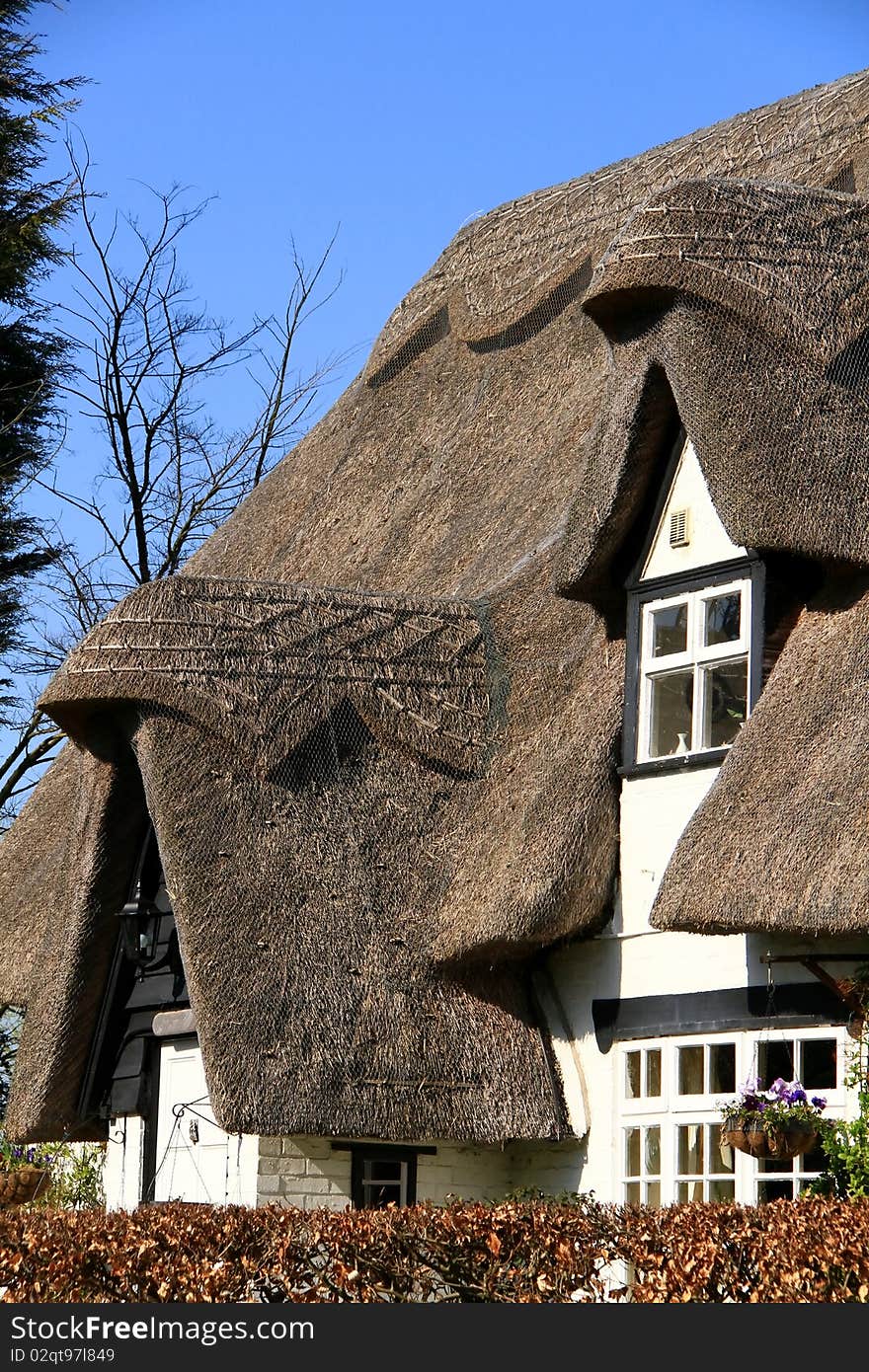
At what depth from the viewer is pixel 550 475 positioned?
585 inches

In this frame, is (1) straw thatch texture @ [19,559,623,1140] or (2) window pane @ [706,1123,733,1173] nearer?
(2) window pane @ [706,1123,733,1173]

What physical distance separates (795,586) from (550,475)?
412cm

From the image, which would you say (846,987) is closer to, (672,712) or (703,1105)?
(703,1105)

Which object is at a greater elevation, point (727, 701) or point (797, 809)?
point (727, 701)

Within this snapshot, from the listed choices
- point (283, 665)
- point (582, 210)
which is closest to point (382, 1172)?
point (283, 665)

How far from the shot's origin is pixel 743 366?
11148 mm

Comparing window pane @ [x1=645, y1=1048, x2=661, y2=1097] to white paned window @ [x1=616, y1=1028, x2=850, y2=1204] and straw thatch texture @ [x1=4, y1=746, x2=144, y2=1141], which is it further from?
straw thatch texture @ [x1=4, y1=746, x2=144, y2=1141]

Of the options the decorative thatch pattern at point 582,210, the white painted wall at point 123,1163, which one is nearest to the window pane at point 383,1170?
the white painted wall at point 123,1163

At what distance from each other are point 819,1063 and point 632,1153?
164 centimetres

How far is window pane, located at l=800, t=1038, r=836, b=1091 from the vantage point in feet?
33.6

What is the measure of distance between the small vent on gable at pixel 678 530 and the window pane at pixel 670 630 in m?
0.38

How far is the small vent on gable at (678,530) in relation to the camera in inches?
460

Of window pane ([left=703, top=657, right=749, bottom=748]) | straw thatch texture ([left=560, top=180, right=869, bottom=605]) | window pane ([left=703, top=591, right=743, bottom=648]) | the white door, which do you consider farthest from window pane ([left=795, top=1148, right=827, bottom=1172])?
the white door

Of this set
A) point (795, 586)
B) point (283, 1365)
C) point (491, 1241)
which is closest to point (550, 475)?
point (795, 586)
